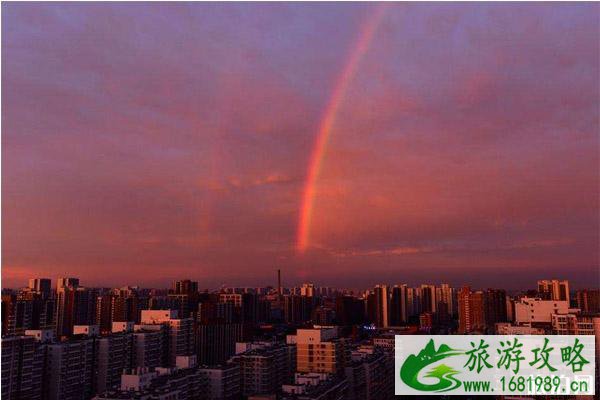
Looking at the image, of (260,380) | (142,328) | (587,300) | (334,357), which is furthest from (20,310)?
(587,300)

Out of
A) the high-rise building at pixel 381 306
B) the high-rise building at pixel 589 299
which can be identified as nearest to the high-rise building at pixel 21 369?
the high-rise building at pixel 589 299

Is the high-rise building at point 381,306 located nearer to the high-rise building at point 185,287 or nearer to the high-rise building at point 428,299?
the high-rise building at point 428,299

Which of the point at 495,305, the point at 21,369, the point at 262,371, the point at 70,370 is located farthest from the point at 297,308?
the point at 21,369

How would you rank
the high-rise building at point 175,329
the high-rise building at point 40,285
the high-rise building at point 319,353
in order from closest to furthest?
the high-rise building at point 319,353 → the high-rise building at point 175,329 → the high-rise building at point 40,285

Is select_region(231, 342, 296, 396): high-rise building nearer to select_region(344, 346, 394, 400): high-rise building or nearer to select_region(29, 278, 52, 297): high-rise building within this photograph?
select_region(344, 346, 394, 400): high-rise building

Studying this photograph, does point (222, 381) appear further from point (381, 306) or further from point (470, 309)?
point (381, 306)

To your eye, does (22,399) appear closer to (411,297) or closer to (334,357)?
(334,357)

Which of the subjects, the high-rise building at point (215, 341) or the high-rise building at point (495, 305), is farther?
the high-rise building at point (495, 305)

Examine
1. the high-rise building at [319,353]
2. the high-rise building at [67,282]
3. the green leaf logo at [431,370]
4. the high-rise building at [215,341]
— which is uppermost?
the high-rise building at [67,282]
